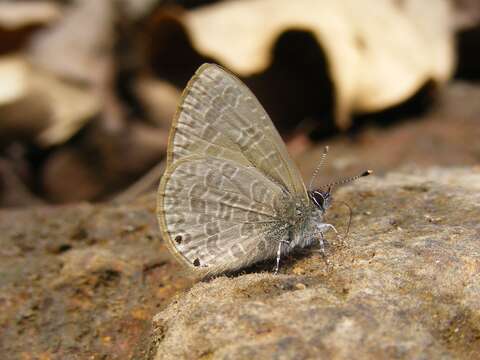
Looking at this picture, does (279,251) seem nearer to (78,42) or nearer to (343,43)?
(343,43)

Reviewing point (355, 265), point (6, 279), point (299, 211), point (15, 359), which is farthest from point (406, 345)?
point (6, 279)

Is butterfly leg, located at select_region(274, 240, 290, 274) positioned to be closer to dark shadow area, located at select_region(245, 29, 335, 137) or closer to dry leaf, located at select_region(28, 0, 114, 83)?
dark shadow area, located at select_region(245, 29, 335, 137)

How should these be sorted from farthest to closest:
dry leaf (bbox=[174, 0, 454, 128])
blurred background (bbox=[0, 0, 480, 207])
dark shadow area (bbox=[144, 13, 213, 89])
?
dark shadow area (bbox=[144, 13, 213, 89])
blurred background (bbox=[0, 0, 480, 207])
dry leaf (bbox=[174, 0, 454, 128])

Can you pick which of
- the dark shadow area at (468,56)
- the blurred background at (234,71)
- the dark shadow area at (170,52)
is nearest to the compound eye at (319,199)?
the blurred background at (234,71)

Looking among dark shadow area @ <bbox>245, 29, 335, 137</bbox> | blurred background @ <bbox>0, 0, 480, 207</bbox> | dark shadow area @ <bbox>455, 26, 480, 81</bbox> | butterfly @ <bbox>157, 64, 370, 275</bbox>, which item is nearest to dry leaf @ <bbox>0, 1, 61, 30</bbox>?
blurred background @ <bbox>0, 0, 480, 207</bbox>

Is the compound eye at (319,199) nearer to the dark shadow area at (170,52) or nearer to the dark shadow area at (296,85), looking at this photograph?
the dark shadow area at (296,85)

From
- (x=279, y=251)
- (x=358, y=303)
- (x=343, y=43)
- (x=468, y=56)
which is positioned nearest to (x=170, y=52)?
(x=343, y=43)
